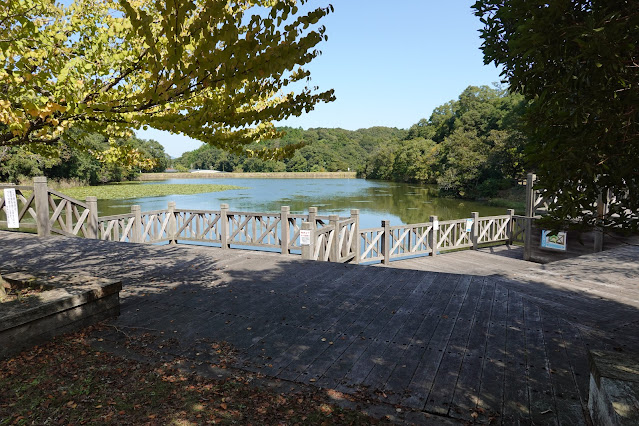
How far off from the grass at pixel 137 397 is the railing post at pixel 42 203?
757 cm

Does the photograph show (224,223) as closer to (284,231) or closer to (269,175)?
(284,231)

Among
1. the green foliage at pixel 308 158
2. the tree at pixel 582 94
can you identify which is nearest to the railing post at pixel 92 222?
the tree at pixel 582 94

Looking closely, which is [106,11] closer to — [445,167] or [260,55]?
[260,55]

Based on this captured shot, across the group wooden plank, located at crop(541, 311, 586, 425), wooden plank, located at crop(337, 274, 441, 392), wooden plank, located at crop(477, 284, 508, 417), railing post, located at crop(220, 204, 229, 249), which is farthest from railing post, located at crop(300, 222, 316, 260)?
wooden plank, located at crop(541, 311, 586, 425)

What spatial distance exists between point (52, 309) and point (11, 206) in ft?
24.2

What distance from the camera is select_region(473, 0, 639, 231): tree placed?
221 centimetres

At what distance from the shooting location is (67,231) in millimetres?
10539

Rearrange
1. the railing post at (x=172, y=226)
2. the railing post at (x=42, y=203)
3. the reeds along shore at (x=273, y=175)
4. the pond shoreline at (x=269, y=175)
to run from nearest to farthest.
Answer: the railing post at (x=42, y=203) < the railing post at (x=172, y=226) < the pond shoreline at (x=269, y=175) < the reeds along shore at (x=273, y=175)

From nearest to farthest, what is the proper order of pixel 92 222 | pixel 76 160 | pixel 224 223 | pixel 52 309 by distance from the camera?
pixel 52 309 < pixel 92 222 < pixel 224 223 < pixel 76 160

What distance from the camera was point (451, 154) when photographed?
4650cm

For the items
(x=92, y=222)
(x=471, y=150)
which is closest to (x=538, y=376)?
(x=92, y=222)

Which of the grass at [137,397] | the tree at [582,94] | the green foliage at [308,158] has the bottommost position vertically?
the grass at [137,397]

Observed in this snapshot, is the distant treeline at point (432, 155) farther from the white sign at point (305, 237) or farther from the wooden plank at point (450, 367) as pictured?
the wooden plank at point (450, 367)

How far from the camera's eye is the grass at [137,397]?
2613 millimetres
